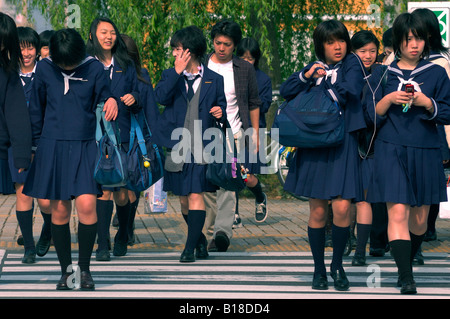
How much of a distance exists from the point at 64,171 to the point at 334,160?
1.95m

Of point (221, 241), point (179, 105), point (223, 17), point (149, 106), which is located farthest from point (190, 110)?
point (223, 17)

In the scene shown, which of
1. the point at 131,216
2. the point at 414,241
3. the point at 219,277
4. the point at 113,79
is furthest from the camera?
the point at 131,216

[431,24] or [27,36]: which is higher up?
[431,24]

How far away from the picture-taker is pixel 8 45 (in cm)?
687

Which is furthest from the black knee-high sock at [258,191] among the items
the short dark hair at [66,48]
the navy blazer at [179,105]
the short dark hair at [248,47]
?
the short dark hair at [66,48]

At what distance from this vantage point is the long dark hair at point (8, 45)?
686 centimetres

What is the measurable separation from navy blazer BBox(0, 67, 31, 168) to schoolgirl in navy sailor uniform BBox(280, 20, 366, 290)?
1.92m

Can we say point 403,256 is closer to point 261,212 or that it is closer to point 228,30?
point 228,30

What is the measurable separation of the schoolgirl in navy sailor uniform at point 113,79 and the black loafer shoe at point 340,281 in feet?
7.81

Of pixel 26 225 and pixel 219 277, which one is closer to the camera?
pixel 219 277

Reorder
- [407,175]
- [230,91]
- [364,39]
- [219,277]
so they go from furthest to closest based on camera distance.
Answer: [230,91], [364,39], [219,277], [407,175]

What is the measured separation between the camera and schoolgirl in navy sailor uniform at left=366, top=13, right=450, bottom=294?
686 centimetres

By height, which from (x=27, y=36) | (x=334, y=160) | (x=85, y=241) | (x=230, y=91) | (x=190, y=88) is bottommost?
(x=85, y=241)

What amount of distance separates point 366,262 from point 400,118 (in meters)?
1.98
